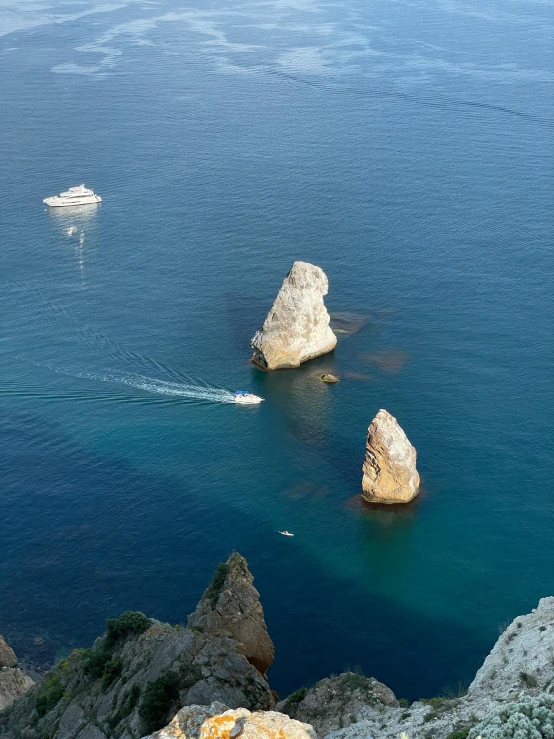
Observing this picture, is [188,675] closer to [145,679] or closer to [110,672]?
[145,679]

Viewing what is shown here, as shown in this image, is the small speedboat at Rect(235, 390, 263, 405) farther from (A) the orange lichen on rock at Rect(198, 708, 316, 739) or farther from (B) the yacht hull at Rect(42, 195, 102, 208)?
(B) the yacht hull at Rect(42, 195, 102, 208)

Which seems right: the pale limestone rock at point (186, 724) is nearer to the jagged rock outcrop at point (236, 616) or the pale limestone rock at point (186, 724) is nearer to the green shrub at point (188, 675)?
the green shrub at point (188, 675)

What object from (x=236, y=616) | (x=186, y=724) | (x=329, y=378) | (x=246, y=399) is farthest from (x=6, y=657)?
(x=329, y=378)

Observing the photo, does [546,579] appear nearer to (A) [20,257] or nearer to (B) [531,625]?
(B) [531,625]

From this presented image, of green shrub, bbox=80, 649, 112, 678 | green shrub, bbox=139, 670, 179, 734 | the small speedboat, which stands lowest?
the small speedboat

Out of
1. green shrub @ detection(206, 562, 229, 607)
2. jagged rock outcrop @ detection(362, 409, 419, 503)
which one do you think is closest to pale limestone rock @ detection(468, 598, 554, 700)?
green shrub @ detection(206, 562, 229, 607)

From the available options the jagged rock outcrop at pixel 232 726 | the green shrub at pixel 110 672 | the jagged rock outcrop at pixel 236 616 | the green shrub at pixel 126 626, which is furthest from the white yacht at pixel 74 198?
the jagged rock outcrop at pixel 232 726
